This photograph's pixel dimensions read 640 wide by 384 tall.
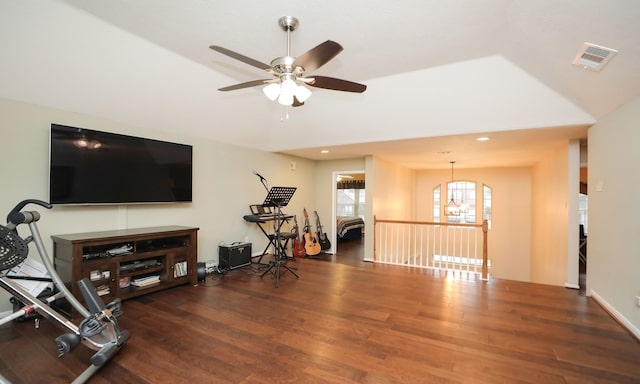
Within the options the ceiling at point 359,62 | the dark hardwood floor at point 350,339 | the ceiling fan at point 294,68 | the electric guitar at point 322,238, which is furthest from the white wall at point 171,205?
the ceiling fan at point 294,68

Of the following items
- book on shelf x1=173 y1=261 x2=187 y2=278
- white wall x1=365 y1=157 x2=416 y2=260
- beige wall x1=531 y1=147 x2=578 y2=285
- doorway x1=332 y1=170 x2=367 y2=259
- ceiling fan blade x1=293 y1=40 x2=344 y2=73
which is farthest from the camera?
doorway x1=332 y1=170 x2=367 y2=259

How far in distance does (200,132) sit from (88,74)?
5.47 feet

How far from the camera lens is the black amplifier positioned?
4694 millimetres

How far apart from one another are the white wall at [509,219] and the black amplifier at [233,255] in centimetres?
673

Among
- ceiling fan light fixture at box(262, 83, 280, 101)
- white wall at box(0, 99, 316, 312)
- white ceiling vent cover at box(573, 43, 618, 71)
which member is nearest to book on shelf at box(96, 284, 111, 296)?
white wall at box(0, 99, 316, 312)

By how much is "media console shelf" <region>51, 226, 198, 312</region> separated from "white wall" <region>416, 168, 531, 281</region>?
774 centimetres

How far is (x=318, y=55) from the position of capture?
187 centimetres

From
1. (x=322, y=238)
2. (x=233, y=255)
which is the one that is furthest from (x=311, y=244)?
(x=233, y=255)

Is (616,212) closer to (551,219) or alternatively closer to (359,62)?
(551,219)

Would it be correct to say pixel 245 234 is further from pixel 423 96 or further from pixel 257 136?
pixel 423 96

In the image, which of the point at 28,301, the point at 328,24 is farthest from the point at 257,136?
the point at 28,301

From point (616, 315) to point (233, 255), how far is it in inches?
192

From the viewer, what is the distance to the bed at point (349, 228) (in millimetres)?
8058

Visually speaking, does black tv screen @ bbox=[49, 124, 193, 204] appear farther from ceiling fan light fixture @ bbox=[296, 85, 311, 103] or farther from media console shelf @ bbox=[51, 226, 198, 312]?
ceiling fan light fixture @ bbox=[296, 85, 311, 103]
